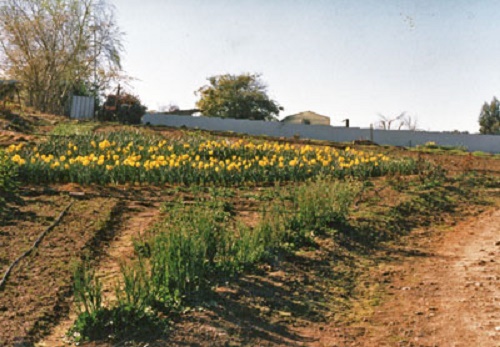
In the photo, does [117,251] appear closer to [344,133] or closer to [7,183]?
[7,183]

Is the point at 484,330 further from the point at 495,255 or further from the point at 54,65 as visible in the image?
the point at 54,65

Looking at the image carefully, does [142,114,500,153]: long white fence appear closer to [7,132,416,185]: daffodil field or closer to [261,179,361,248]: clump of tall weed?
[7,132,416,185]: daffodil field

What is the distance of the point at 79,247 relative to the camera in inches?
267

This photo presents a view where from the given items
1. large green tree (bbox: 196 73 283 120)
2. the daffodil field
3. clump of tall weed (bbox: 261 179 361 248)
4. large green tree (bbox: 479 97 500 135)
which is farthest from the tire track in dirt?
large green tree (bbox: 479 97 500 135)

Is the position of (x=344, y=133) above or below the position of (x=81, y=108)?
below

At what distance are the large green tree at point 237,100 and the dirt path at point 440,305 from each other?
121 ft

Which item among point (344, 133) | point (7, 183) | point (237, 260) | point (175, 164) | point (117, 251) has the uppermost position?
point (344, 133)

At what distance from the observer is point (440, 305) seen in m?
5.56

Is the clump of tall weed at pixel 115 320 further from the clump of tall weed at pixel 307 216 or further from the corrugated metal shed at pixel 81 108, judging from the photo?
the corrugated metal shed at pixel 81 108

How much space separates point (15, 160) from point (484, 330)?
8074 millimetres

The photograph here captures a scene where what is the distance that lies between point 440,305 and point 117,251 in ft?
11.6

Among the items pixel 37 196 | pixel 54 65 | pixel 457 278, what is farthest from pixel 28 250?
pixel 54 65

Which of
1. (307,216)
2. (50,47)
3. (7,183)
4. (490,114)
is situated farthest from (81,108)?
(490,114)

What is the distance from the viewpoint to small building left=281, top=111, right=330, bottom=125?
47.1m
